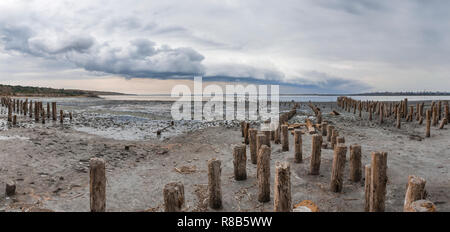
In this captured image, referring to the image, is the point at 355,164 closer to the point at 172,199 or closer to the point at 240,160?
the point at 240,160

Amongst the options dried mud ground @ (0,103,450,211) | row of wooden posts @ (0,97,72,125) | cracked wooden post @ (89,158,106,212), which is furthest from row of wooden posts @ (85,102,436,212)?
row of wooden posts @ (0,97,72,125)

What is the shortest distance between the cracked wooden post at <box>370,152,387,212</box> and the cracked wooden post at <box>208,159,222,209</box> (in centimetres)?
338

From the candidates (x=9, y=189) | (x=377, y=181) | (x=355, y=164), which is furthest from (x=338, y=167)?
(x=9, y=189)

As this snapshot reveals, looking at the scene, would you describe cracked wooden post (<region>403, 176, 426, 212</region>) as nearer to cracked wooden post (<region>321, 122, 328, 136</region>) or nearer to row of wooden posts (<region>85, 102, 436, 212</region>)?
row of wooden posts (<region>85, 102, 436, 212</region>)

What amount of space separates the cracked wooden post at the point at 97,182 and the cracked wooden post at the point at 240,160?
4.10 meters

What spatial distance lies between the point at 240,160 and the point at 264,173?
5.53ft

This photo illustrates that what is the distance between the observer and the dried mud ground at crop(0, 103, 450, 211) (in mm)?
6898

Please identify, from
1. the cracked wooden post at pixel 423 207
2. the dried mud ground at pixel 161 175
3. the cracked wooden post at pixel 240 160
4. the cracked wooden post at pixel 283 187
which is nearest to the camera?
the cracked wooden post at pixel 423 207

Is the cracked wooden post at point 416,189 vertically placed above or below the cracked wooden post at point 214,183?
above

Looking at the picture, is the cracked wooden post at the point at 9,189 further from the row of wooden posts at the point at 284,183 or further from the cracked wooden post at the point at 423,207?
the cracked wooden post at the point at 423,207

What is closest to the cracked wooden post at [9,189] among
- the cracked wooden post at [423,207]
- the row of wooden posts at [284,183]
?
the row of wooden posts at [284,183]

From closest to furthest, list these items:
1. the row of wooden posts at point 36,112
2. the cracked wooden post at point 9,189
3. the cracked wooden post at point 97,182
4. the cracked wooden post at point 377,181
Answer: the cracked wooden post at point 97,182 < the cracked wooden post at point 377,181 < the cracked wooden post at point 9,189 < the row of wooden posts at point 36,112

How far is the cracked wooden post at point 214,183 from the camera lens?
6371 mm
